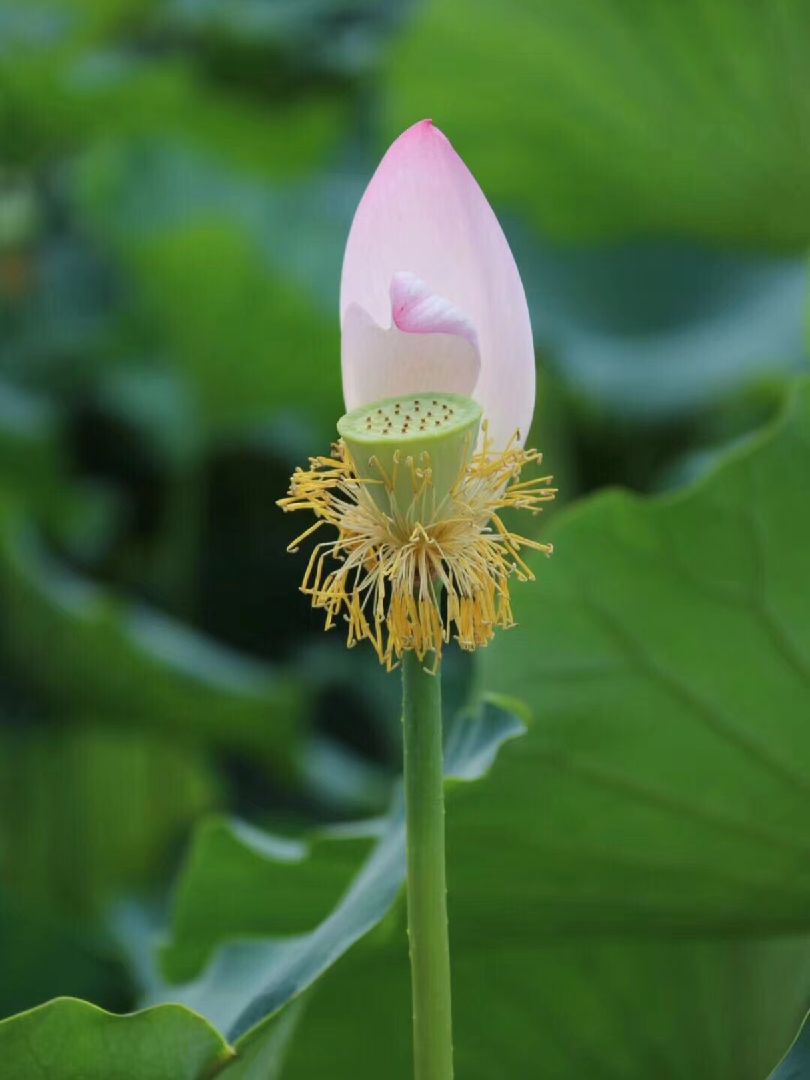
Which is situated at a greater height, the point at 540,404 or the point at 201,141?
the point at 201,141

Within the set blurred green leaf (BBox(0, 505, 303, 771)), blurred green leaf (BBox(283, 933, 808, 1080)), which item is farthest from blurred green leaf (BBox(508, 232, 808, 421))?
blurred green leaf (BBox(283, 933, 808, 1080))

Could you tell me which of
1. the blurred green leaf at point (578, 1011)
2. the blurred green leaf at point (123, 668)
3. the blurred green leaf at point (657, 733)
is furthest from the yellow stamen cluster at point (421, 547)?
the blurred green leaf at point (123, 668)

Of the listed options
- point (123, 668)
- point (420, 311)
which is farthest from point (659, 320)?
point (420, 311)

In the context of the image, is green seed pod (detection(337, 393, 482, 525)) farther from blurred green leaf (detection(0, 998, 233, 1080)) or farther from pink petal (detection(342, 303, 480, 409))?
blurred green leaf (detection(0, 998, 233, 1080))

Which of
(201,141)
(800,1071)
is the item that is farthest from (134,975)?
(201,141)

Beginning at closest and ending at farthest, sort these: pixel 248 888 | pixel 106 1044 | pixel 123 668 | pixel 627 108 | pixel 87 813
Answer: pixel 106 1044 < pixel 248 888 < pixel 123 668 < pixel 87 813 < pixel 627 108

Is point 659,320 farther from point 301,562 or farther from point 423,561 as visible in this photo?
point 423,561

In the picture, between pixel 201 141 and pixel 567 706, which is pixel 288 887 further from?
pixel 201 141
